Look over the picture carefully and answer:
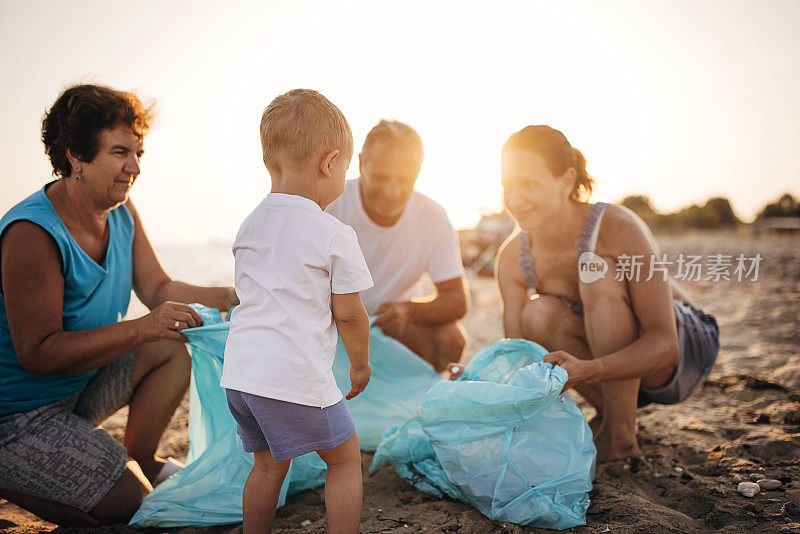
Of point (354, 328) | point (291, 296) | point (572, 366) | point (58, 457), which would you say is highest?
point (291, 296)

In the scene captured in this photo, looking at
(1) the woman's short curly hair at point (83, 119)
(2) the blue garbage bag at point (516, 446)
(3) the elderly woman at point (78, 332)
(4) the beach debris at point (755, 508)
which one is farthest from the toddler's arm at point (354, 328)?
(4) the beach debris at point (755, 508)

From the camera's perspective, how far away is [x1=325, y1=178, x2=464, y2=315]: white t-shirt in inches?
119

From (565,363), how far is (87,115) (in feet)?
6.50

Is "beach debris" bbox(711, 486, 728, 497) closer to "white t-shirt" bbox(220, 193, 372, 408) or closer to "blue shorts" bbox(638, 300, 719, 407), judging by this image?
"blue shorts" bbox(638, 300, 719, 407)

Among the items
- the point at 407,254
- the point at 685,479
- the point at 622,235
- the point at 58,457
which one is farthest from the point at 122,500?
the point at 622,235

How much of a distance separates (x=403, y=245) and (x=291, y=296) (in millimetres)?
1757

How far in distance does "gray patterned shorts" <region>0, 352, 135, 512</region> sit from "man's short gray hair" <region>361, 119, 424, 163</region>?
1.84 m

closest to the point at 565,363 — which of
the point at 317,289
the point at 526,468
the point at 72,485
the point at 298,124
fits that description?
the point at 526,468

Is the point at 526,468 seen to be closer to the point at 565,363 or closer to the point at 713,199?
the point at 565,363

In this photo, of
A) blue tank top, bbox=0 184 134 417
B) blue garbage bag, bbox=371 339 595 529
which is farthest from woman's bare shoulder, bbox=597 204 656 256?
blue tank top, bbox=0 184 134 417

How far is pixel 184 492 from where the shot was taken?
6.15ft

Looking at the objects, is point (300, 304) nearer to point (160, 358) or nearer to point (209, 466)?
point (209, 466)

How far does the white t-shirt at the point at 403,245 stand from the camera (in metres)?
3.02

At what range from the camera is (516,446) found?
1.82m
